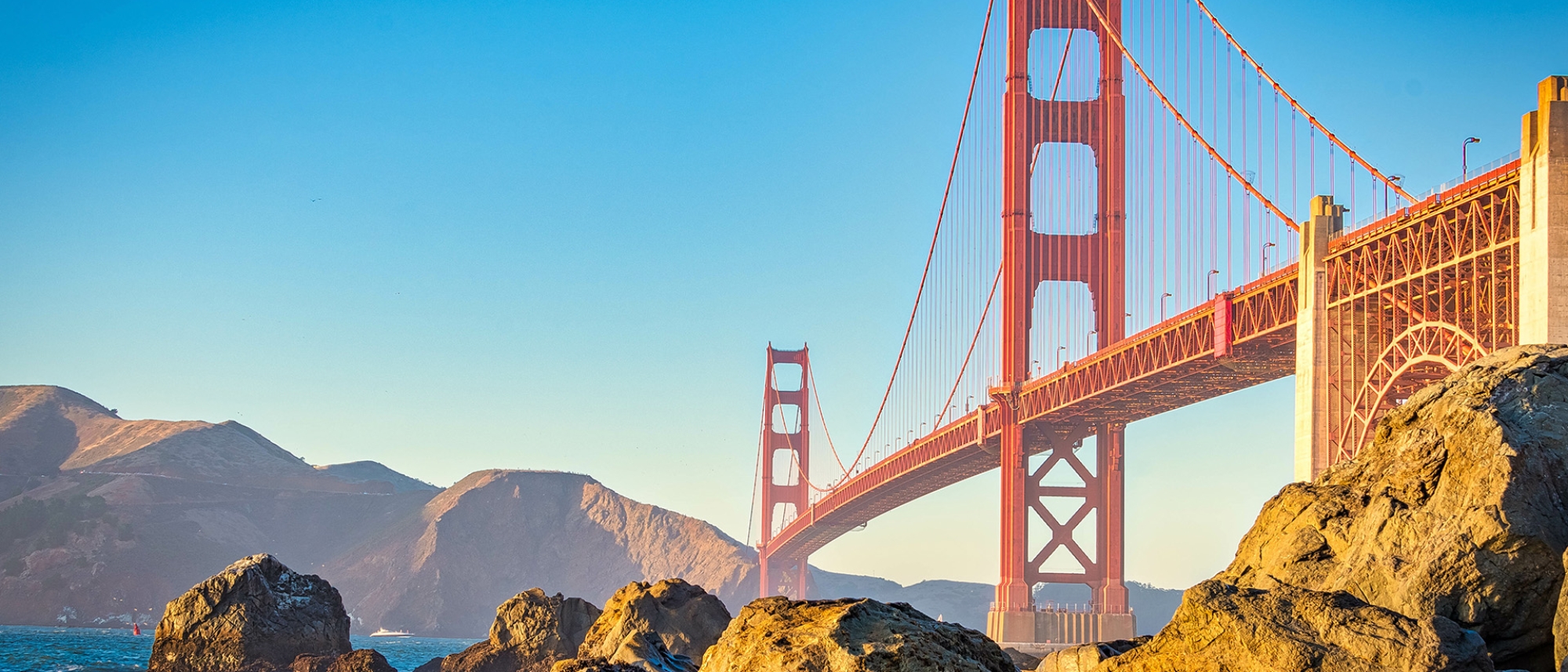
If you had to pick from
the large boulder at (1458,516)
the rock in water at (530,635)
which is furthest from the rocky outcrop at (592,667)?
the rock in water at (530,635)

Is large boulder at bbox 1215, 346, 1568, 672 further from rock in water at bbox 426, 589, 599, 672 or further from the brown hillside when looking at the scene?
the brown hillside

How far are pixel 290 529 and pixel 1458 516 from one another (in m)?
133

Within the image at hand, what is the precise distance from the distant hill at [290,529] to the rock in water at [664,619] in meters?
85.4

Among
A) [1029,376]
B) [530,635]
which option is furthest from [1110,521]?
[530,635]

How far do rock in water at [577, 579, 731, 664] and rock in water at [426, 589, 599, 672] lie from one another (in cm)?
344

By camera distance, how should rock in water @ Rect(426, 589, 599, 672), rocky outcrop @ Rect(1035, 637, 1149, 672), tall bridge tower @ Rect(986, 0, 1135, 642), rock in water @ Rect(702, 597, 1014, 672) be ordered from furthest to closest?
tall bridge tower @ Rect(986, 0, 1135, 642), rock in water @ Rect(426, 589, 599, 672), rocky outcrop @ Rect(1035, 637, 1149, 672), rock in water @ Rect(702, 597, 1014, 672)

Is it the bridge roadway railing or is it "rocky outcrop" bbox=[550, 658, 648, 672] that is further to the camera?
the bridge roadway railing

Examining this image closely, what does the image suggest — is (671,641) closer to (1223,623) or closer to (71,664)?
(1223,623)

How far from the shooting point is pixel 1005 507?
4722 centimetres

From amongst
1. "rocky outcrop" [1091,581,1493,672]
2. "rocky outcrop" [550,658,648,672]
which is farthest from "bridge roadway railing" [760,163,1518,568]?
"rocky outcrop" [550,658,648,672]

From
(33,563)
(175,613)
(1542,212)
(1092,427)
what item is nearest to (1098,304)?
(1092,427)

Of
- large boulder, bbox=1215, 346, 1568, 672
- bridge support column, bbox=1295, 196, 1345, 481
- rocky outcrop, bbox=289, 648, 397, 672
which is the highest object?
bridge support column, bbox=1295, 196, 1345, 481

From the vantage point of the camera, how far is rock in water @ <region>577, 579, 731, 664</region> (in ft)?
72.9

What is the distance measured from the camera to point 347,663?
86.1 feet
